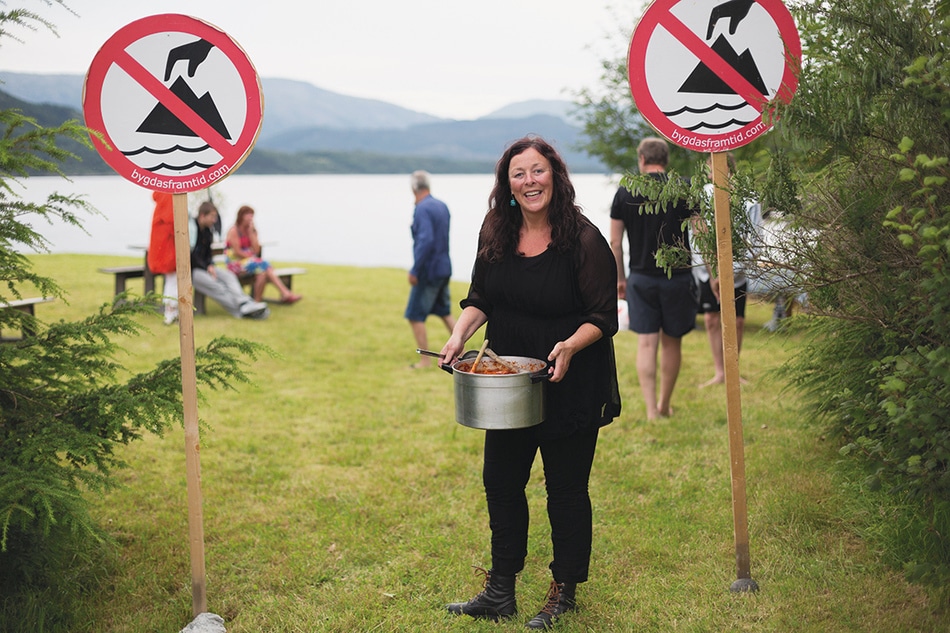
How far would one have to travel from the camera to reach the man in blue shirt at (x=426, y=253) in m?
9.84

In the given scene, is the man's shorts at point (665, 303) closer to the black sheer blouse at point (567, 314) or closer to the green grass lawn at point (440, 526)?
the green grass lawn at point (440, 526)

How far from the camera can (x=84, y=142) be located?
13.4 ft

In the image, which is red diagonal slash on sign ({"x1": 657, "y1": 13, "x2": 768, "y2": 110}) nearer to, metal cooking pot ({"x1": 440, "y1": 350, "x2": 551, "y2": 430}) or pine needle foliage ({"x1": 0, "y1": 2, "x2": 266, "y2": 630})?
metal cooking pot ({"x1": 440, "y1": 350, "x2": 551, "y2": 430})

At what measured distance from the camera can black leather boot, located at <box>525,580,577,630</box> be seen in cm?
409

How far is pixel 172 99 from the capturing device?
13.1ft

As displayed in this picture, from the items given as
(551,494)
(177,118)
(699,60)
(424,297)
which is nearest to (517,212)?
(699,60)

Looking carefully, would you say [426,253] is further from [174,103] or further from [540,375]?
[540,375]

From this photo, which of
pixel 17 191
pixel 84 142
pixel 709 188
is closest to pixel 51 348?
pixel 17 191

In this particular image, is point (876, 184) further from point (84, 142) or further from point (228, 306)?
point (228, 306)

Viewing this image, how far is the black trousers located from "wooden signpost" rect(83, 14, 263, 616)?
1.46m

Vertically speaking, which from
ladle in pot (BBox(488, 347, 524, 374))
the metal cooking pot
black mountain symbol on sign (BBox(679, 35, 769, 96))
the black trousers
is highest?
black mountain symbol on sign (BBox(679, 35, 769, 96))

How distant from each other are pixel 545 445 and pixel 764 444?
3.07m

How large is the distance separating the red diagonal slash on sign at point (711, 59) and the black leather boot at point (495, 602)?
251cm

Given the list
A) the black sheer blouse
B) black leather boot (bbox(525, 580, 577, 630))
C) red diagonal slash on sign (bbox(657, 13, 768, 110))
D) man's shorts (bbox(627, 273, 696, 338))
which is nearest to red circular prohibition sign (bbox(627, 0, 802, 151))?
red diagonal slash on sign (bbox(657, 13, 768, 110))
